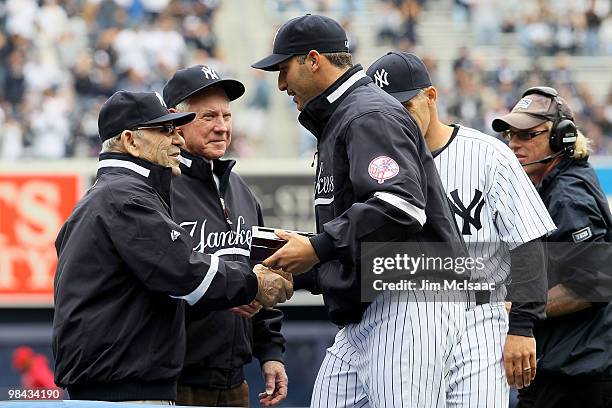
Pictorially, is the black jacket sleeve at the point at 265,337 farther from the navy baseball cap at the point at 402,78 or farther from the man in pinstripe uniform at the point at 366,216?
the navy baseball cap at the point at 402,78

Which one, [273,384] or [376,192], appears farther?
[273,384]

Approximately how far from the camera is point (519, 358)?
4426 mm

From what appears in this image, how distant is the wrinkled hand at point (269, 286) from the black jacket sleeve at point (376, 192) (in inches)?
25.2

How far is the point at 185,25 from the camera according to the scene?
50.0ft

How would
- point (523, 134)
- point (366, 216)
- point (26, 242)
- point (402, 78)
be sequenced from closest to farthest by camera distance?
point (366, 216)
point (402, 78)
point (523, 134)
point (26, 242)

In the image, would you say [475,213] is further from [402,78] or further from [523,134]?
[523,134]

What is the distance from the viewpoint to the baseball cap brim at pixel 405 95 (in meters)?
4.70

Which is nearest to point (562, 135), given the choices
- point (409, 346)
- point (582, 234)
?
point (582, 234)

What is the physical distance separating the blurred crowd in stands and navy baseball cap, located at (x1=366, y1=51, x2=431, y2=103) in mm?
8826

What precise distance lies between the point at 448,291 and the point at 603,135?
1145 centimetres

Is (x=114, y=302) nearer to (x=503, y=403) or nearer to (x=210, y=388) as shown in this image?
(x=210, y=388)

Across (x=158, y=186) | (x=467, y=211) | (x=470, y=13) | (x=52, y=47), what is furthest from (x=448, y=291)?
(x=470, y=13)

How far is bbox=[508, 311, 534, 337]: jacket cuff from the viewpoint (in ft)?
14.6

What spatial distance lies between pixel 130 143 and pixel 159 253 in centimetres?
52
